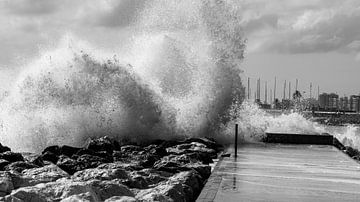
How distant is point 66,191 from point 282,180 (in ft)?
12.1

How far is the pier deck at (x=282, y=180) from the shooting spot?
7.34m

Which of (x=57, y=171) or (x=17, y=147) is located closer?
(x=57, y=171)

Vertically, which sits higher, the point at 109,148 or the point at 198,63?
the point at 198,63

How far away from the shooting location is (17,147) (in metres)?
17.3

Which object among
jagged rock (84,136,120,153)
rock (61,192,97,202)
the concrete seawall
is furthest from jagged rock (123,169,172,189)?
jagged rock (84,136,120,153)

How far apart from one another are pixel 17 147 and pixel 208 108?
735 centimetres

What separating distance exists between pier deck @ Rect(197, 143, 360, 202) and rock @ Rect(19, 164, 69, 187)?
1771 mm

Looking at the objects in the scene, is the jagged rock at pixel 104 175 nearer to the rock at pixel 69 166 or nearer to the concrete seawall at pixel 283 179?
the concrete seawall at pixel 283 179

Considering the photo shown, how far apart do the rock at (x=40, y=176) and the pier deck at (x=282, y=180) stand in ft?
5.81

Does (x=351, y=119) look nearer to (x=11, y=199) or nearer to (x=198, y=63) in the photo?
(x=198, y=63)

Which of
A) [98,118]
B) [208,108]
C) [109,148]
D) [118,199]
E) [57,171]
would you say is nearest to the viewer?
[118,199]

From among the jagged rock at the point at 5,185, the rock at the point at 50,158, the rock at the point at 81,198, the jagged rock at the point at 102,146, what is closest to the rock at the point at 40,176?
the jagged rock at the point at 5,185

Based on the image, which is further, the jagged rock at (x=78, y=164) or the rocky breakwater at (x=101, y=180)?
the jagged rock at (x=78, y=164)

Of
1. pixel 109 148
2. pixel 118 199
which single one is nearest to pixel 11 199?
pixel 118 199
